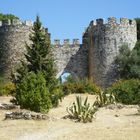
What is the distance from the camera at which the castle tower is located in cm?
3770

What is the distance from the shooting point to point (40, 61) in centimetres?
2883

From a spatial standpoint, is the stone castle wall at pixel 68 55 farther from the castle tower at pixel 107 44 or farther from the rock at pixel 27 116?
the rock at pixel 27 116

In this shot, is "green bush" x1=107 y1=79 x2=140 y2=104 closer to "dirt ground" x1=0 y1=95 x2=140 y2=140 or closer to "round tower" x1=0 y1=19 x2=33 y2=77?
"dirt ground" x1=0 y1=95 x2=140 y2=140

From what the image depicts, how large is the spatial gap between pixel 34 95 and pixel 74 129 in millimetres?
5228

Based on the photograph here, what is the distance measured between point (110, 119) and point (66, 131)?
3.39 metres

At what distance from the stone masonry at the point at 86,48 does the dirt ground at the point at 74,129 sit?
1761cm

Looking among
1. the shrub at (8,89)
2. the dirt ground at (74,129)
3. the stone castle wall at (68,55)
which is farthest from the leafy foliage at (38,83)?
the stone castle wall at (68,55)

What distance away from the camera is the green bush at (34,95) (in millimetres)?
21562

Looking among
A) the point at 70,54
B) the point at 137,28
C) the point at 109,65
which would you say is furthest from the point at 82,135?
the point at 137,28

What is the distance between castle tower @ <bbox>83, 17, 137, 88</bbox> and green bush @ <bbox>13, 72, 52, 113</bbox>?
1566 centimetres

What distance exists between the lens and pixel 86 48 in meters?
39.7

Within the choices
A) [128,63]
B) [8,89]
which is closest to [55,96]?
[8,89]

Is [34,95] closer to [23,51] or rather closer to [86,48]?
[23,51]

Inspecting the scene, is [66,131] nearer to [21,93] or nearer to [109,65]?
[21,93]
